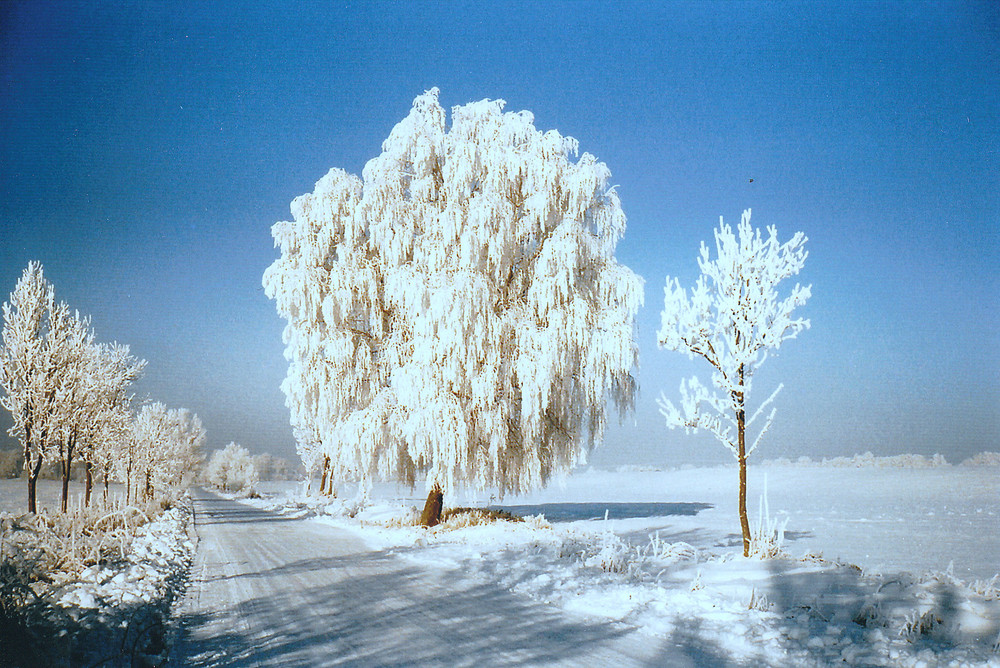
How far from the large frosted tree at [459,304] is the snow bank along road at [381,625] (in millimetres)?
5157

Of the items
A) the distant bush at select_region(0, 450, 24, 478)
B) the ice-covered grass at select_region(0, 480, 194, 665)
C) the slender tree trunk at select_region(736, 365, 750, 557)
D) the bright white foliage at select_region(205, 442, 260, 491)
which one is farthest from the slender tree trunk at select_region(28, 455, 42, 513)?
the bright white foliage at select_region(205, 442, 260, 491)

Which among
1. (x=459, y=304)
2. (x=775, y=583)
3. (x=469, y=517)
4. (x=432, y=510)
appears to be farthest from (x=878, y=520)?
(x=459, y=304)

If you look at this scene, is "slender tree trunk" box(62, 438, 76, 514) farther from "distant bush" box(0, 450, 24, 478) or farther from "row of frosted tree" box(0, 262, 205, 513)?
"distant bush" box(0, 450, 24, 478)

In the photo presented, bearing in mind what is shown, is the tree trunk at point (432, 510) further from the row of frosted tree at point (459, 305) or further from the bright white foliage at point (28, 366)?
the bright white foliage at point (28, 366)

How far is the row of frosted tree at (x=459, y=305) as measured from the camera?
44.2ft

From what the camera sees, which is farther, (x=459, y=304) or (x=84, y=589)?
(x=459, y=304)

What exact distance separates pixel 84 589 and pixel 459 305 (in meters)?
8.64

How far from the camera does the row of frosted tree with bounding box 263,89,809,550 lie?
13.5m

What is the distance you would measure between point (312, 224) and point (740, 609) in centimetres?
1400

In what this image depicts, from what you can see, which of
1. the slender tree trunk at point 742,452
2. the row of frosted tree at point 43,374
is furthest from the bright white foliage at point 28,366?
the slender tree trunk at point 742,452

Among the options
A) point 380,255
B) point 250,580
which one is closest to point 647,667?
point 250,580

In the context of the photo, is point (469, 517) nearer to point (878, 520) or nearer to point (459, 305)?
point (459, 305)

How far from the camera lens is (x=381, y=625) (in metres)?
5.42

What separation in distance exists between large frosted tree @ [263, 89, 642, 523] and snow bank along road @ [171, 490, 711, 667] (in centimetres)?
516
